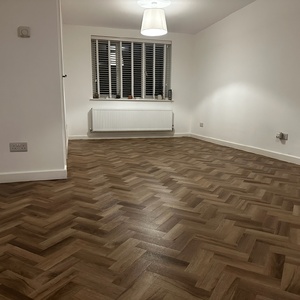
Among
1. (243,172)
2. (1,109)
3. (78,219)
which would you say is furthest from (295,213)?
(1,109)

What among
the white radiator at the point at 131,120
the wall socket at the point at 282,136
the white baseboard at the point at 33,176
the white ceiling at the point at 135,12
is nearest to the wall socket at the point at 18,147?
the white baseboard at the point at 33,176

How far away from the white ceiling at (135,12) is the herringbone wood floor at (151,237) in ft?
10.7

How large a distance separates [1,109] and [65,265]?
1959 mm

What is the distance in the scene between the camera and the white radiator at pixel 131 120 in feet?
20.1

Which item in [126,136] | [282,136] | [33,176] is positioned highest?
[282,136]

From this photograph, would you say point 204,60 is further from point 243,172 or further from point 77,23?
point 243,172

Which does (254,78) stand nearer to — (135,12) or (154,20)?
(154,20)

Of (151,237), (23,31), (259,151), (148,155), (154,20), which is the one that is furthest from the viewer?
(259,151)

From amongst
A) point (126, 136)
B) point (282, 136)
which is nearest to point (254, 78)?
point (282, 136)

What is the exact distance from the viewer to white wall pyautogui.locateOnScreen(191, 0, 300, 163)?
3.81 meters

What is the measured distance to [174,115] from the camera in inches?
267

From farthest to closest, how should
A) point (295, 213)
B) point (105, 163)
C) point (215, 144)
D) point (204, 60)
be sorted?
point (204, 60) < point (215, 144) < point (105, 163) < point (295, 213)

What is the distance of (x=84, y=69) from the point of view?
605 centimetres

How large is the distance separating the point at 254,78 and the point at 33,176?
Result: 3.93 metres
